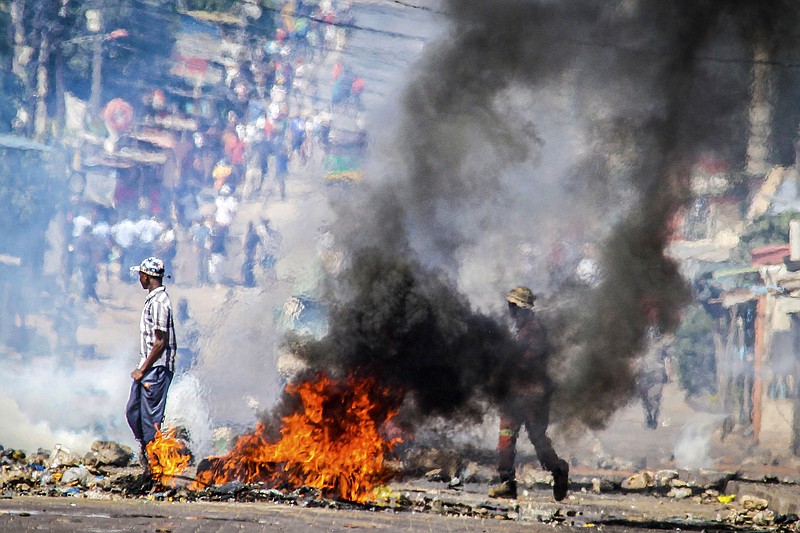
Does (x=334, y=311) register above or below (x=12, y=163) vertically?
below

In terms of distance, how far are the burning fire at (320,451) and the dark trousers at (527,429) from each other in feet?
3.70

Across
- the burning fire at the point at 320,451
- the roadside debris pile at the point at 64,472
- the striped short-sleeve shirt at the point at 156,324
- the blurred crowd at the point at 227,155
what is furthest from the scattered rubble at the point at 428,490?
the blurred crowd at the point at 227,155

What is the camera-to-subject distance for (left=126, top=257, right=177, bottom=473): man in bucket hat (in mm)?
7141

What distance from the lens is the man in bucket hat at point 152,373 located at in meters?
7.14

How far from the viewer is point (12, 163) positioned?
58.8 ft

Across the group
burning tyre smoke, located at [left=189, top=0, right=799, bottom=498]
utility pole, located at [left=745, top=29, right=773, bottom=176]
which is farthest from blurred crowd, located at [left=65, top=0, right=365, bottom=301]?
utility pole, located at [left=745, top=29, right=773, bottom=176]

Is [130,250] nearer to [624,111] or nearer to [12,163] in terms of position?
[12,163]

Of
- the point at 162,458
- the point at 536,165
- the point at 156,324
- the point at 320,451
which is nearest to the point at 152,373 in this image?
the point at 156,324

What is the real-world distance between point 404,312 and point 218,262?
9723 mm

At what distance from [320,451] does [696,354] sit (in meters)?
10.2

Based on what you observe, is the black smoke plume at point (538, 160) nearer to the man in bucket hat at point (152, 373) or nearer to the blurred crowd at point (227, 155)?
the man in bucket hat at point (152, 373)

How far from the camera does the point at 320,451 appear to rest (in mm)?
7332

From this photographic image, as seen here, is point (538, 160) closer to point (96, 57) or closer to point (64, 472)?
point (64, 472)

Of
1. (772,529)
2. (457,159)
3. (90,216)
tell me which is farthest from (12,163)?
(772,529)
